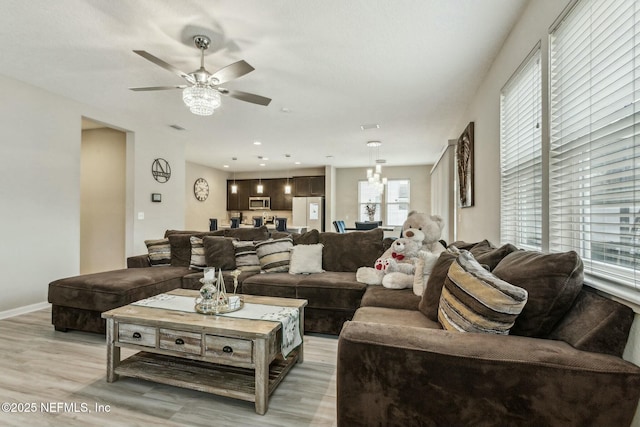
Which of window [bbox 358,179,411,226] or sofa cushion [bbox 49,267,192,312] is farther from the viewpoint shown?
window [bbox 358,179,411,226]

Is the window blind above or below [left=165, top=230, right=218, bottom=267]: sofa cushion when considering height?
above

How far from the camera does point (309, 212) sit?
30.6ft

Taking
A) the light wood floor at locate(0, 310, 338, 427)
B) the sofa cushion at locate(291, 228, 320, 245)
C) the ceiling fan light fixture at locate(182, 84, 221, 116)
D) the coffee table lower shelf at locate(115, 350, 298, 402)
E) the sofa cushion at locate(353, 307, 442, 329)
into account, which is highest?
the ceiling fan light fixture at locate(182, 84, 221, 116)

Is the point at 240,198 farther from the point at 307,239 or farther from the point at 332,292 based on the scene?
the point at 332,292

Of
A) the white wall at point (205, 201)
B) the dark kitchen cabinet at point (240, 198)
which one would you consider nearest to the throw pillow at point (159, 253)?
the white wall at point (205, 201)

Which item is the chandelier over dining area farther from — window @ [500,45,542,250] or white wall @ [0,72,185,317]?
white wall @ [0,72,185,317]

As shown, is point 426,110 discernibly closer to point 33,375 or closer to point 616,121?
point 616,121

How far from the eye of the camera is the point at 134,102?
4.13m

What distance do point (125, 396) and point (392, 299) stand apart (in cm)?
190

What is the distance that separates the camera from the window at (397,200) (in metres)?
9.30

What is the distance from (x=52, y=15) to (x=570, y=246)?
3909 millimetres

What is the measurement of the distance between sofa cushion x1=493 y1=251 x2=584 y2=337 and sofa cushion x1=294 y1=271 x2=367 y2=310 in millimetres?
1509

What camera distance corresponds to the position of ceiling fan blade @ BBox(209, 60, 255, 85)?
242 cm

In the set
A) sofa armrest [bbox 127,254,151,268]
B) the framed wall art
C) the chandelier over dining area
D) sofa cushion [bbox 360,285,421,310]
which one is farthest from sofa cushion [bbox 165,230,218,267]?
the chandelier over dining area
